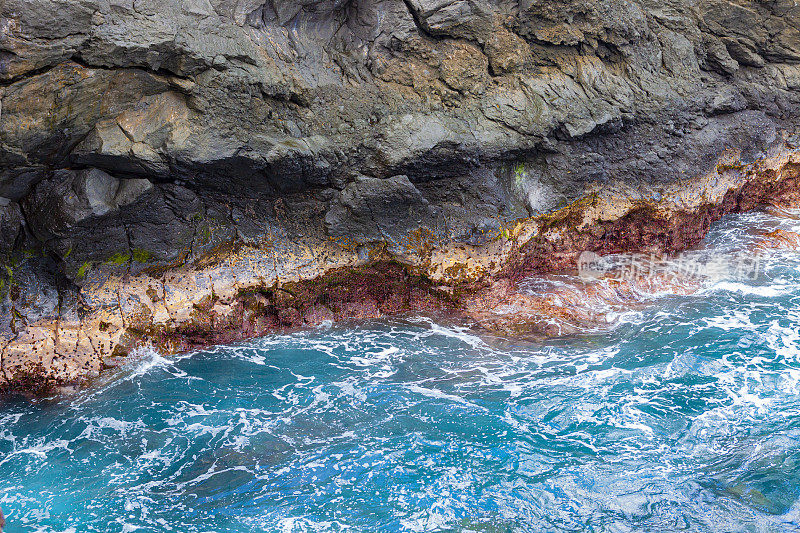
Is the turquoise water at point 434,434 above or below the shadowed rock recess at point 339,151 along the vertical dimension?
below

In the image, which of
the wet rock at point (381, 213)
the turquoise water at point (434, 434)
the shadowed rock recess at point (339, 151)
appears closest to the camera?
the turquoise water at point (434, 434)

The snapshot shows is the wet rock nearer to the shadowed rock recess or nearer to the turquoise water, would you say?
the shadowed rock recess

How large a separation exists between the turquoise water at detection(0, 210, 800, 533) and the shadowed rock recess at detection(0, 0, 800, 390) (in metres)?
0.92

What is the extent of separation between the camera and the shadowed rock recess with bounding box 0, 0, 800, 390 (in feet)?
29.4

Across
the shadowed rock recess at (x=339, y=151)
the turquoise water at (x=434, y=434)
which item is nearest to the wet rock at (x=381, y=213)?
the shadowed rock recess at (x=339, y=151)

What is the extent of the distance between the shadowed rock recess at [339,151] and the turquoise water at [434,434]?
92 centimetres

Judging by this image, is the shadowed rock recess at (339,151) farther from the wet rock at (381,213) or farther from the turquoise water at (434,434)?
the turquoise water at (434,434)

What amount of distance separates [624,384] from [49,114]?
27.3ft

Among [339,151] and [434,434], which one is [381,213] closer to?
[339,151]

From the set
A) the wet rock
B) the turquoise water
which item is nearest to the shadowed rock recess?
the wet rock

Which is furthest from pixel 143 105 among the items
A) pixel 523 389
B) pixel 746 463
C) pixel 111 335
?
pixel 746 463

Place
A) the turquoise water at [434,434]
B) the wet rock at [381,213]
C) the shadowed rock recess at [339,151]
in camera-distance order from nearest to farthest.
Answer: the turquoise water at [434,434]
the shadowed rock recess at [339,151]
the wet rock at [381,213]

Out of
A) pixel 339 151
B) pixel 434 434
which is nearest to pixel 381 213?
pixel 339 151

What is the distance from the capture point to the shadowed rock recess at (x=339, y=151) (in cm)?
895
